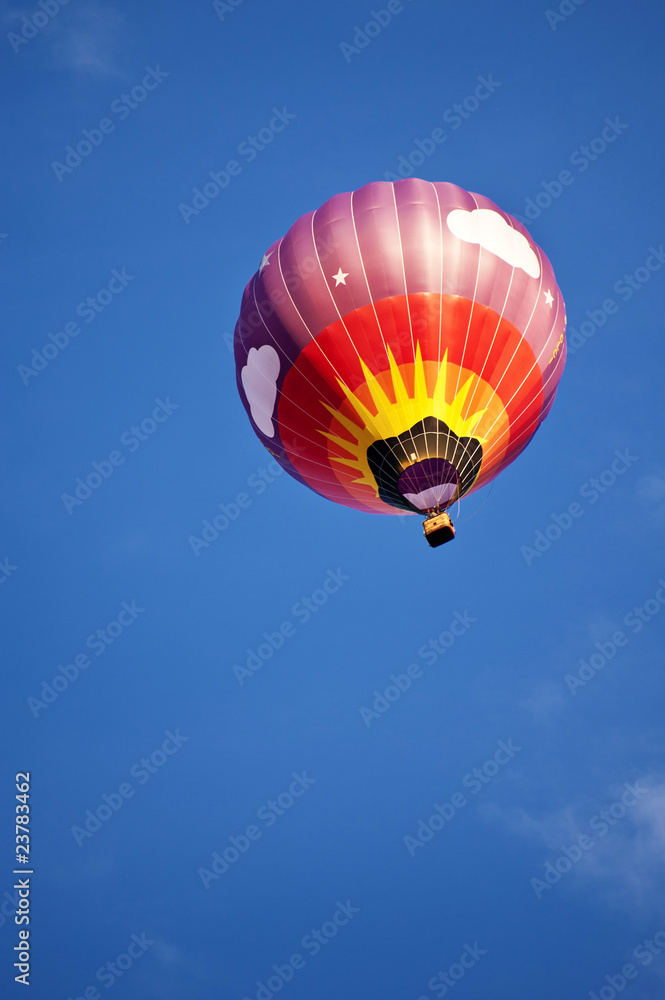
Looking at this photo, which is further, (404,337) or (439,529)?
(439,529)

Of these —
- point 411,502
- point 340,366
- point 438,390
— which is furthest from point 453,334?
point 411,502

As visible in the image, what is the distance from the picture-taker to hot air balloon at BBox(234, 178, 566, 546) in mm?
16344

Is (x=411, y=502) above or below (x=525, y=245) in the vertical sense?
below

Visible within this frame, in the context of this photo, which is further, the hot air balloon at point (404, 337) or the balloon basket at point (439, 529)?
the balloon basket at point (439, 529)

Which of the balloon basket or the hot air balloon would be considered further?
the balloon basket

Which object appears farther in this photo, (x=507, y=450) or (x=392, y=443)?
(x=507, y=450)

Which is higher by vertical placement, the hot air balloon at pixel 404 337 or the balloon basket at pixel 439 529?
the hot air balloon at pixel 404 337

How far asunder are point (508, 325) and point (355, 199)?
3755 millimetres

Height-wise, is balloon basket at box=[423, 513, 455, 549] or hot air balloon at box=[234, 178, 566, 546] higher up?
hot air balloon at box=[234, 178, 566, 546]

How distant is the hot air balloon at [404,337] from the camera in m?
16.3

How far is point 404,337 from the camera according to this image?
53.4 ft

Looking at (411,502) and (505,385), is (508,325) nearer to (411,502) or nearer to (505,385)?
(505,385)

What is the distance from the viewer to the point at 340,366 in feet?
54.1

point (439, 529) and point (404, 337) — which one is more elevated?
point (404, 337)
